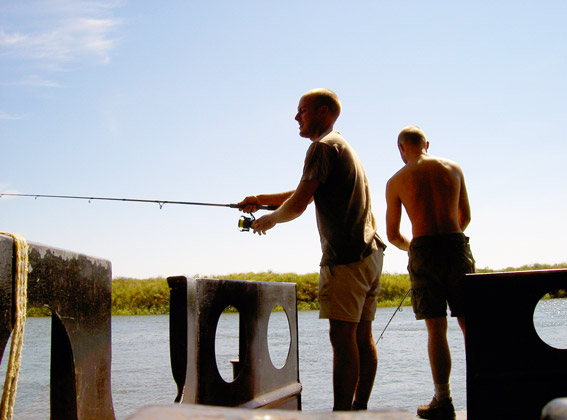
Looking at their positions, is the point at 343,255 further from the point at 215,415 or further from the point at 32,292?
the point at 215,415

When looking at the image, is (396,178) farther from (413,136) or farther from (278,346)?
(278,346)

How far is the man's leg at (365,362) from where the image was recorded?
3510mm

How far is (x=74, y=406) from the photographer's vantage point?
6.20 ft

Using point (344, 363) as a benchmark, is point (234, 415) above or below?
above

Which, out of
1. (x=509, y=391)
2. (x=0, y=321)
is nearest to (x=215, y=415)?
(x=0, y=321)

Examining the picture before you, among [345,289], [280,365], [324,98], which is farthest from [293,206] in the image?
[280,365]

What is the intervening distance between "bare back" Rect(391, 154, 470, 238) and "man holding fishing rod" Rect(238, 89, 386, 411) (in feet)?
1.23

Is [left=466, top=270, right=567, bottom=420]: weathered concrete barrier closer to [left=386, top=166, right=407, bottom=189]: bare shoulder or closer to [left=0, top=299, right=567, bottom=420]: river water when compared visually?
[left=386, top=166, right=407, bottom=189]: bare shoulder

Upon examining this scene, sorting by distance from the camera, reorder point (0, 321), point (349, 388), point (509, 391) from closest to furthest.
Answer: point (0, 321)
point (509, 391)
point (349, 388)

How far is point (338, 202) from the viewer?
3309mm

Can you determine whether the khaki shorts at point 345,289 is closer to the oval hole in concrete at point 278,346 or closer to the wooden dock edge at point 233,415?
the wooden dock edge at point 233,415

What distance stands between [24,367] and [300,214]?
613 cm

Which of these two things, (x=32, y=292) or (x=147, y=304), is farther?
(x=147, y=304)

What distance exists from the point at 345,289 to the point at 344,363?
37cm
